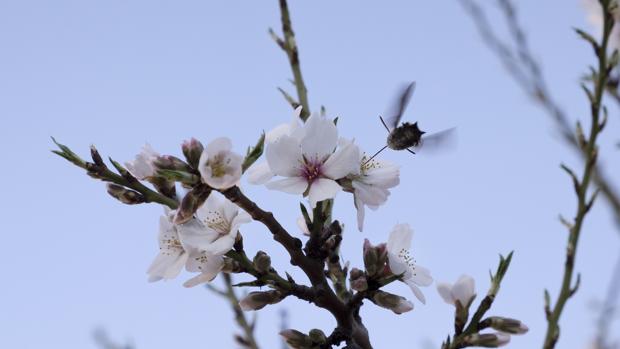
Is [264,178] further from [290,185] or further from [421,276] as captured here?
[421,276]

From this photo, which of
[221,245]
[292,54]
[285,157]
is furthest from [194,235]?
[292,54]

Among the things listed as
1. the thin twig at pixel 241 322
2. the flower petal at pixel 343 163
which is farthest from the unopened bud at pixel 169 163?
the thin twig at pixel 241 322

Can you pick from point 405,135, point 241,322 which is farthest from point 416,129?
point 241,322

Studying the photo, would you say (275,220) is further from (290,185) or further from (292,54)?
(292,54)

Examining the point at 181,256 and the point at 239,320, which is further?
the point at 239,320

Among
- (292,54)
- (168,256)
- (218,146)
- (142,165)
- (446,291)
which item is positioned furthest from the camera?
(292,54)

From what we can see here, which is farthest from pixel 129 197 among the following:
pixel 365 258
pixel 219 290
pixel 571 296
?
pixel 219 290

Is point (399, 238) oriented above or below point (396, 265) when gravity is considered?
above

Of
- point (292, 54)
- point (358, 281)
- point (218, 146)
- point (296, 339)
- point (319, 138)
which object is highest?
point (292, 54)

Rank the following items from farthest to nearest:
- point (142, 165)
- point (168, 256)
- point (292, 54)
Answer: point (292, 54), point (168, 256), point (142, 165)
